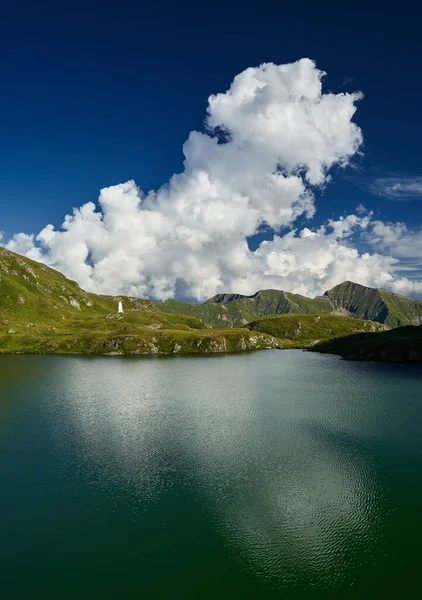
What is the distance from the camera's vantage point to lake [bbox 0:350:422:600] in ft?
116

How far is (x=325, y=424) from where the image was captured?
84.3 meters

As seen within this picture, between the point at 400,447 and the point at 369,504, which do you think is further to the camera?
the point at 400,447

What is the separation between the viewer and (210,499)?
49.1 m

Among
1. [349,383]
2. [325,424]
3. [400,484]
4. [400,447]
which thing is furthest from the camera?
[349,383]

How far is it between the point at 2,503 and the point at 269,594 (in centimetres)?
3766

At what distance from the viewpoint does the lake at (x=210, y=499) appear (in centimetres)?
3522

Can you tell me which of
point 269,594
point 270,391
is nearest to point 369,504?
point 269,594

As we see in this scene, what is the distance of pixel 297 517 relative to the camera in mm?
44312

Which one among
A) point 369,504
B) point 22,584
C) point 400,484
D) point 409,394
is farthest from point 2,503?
point 409,394

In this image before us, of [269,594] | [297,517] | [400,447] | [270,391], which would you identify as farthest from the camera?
[270,391]

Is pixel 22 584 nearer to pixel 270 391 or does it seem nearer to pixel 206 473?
pixel 206 473

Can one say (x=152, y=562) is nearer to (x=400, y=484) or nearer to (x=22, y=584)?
(x=22, y=584)

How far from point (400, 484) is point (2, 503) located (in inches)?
2275

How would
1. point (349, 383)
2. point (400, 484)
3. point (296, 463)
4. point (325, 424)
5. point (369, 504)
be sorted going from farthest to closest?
point (349, 383) < point (325, 424) < point (296, 463) < point (400, 484) < point (369, 504)
